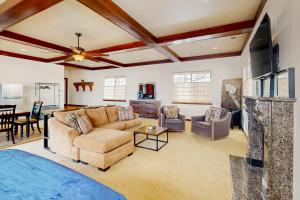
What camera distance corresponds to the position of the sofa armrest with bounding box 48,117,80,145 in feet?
9.68

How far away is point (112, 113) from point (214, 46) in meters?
4.03

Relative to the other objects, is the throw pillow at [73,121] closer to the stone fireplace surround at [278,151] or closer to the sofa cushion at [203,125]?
the stone fireplace surround at [278,151]

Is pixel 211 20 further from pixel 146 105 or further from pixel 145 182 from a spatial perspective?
pixel 146 105

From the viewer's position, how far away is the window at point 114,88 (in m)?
8.82

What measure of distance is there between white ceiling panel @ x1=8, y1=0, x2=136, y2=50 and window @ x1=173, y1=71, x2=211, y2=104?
3349 mm

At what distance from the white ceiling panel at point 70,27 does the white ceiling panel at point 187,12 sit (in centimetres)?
83

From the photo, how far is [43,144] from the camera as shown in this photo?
3.77m

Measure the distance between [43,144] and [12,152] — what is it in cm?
254

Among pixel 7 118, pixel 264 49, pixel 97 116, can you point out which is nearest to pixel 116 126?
pixel 97 116

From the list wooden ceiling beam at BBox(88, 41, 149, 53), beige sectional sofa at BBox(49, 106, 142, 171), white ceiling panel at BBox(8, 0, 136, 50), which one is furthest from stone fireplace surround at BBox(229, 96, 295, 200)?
wooden ceiling beam at BBox(88, 41, 149, 53)

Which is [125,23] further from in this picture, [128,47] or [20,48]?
[20,48]

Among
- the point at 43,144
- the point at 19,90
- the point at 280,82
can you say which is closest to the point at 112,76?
the point at 19,90

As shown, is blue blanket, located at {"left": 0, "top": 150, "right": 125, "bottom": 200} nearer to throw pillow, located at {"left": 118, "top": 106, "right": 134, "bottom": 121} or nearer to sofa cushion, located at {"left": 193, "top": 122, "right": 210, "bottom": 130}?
throw pillow, located at {"left": 118, "top": 106, "right": 134, "bottom": 121}

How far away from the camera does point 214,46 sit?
5.25m
